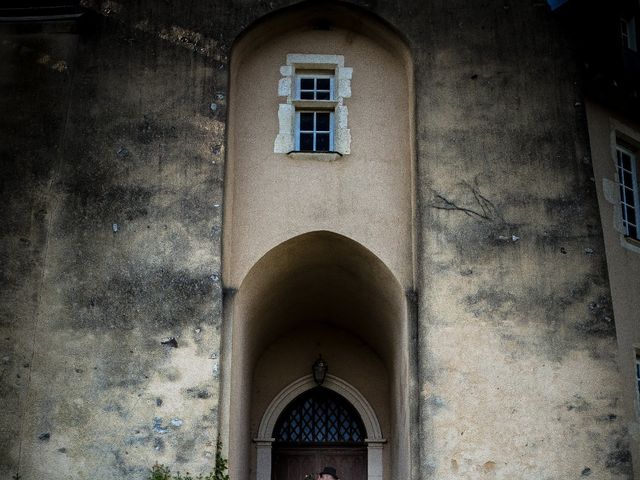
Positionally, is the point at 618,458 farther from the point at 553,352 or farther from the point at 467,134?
the point at 467,134

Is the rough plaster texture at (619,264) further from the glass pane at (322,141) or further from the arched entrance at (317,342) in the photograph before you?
the glass pane at (322,141)

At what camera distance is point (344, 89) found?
10.5m

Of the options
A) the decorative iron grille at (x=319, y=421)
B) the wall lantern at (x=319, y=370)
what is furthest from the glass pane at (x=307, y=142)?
the decorative iron grille at (x=319, y=421)

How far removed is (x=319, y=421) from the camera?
40.5ft

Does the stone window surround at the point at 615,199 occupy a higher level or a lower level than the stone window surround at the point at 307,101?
lower

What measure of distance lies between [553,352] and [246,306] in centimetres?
317

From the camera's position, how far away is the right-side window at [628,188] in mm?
11078

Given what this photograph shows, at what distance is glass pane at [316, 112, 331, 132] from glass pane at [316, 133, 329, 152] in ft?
0.21

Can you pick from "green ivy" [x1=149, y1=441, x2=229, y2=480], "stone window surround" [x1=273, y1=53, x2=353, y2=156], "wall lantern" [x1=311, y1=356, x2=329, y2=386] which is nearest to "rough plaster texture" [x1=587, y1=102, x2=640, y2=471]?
"stone window surround" [x1=273, y1=53, x2=353, y2=156]

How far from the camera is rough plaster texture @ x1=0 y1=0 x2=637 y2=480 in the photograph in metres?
8.91

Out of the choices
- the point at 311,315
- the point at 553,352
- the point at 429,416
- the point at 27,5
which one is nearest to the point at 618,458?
the point at 553,352

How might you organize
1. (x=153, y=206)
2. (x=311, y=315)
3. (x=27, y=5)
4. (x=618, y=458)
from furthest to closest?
(x=311, y=315) < (x=27, y=5) < (x=153, y=206) < (x=618, y=458)

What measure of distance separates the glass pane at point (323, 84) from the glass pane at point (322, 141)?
57 cm

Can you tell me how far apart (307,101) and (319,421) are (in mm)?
4294
